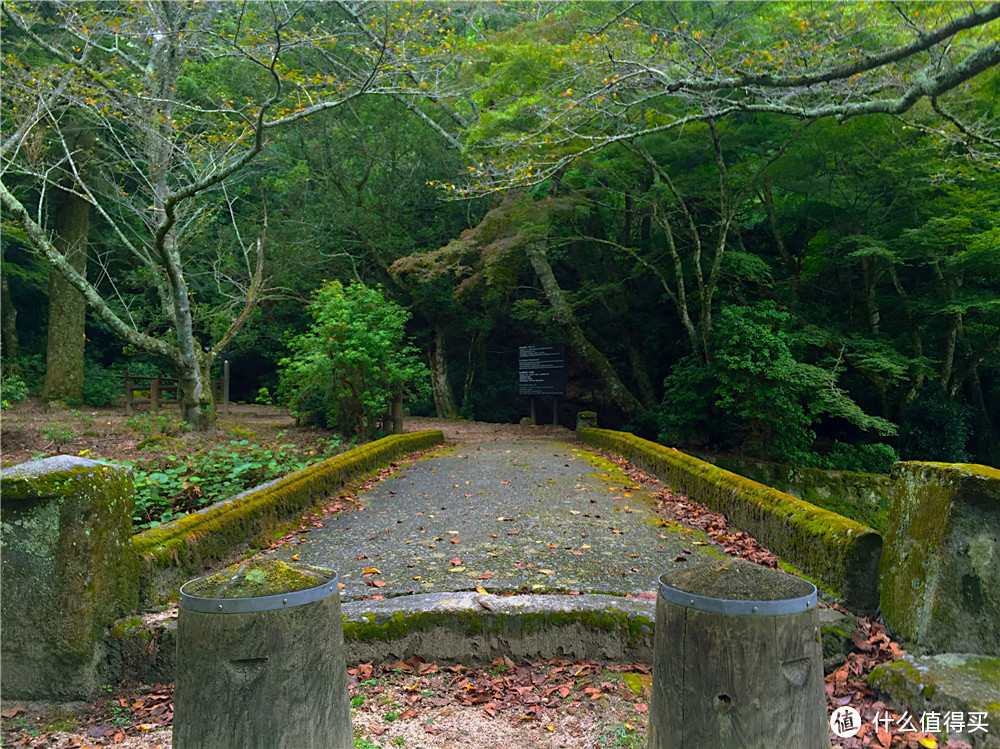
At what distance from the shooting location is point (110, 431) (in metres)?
11.5

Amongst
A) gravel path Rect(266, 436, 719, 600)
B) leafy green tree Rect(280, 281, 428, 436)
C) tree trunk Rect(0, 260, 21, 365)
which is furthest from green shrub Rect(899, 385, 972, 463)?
tree trunk Rect(0, 260, 21, 365)

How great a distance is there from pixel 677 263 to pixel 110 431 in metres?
11.4

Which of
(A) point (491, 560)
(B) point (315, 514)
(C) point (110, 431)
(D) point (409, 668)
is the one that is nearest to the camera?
(D) point (409, 668)

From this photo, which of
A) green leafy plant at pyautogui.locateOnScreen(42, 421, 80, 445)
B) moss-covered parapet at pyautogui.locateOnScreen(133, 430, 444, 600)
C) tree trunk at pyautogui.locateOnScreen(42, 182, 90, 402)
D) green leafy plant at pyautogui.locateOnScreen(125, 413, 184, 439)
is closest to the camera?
moss-covered parapet at pyautogui.locateOnScreen(133, 430, 444, 600)

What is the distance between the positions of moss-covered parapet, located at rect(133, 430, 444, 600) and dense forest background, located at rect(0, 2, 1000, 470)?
3467 millimetres

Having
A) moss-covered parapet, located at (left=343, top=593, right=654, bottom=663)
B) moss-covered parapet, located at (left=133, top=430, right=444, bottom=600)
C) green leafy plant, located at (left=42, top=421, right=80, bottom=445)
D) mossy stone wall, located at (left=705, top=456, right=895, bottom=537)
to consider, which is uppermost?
green leafy plant, located at (left=42, top=421, right=80, bottom=445)

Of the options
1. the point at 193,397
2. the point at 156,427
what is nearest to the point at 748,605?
the point at 193,397

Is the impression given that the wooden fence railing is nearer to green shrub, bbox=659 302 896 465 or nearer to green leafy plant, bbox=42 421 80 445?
green leafy plant, bbox=42 421 80 445

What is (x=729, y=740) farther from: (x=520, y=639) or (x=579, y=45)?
(x=579, y=45)

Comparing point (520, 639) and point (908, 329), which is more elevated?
point (908, 329)

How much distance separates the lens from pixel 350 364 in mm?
10594

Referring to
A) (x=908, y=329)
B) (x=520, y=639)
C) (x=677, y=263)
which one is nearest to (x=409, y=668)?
(x=520, y=639)

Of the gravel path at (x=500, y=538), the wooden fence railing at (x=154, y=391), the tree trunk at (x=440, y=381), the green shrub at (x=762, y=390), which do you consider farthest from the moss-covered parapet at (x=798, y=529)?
the tree trunk at (x=440, y=381)

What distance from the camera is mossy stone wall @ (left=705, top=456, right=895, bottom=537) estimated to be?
12828mm
